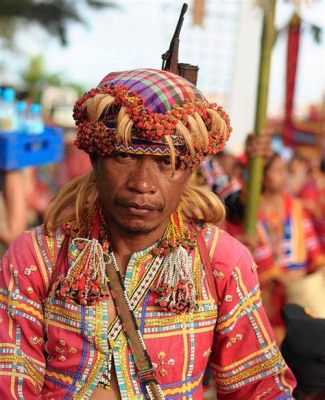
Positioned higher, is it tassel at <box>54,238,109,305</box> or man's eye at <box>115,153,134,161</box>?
man's eye at <box>115,153,134,161</box>

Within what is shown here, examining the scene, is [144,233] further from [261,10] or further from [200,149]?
[261,10]

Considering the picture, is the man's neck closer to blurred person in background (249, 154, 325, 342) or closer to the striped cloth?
the striped cloth

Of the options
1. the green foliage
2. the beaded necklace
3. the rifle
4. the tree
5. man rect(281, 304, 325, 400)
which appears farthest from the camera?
the green foliage

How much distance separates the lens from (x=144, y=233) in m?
2.63

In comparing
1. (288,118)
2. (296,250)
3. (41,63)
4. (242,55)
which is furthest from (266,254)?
(41,63)

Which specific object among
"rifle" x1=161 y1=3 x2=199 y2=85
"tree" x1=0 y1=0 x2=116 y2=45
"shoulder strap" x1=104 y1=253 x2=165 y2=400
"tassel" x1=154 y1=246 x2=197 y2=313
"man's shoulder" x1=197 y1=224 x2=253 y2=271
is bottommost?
"shoulder strap" x1=104 y1=253 x2=165 y2=400

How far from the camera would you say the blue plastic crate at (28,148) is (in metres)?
6.44

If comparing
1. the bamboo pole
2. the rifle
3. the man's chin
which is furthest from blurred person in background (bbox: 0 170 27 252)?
the man's chin

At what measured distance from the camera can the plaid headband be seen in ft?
8.20

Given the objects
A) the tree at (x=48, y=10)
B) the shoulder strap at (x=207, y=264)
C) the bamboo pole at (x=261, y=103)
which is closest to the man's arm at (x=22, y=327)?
the shoulder strap at (x=207, y=264)

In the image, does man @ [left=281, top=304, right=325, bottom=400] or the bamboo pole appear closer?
man @ [left=281, top=304, right=325, bottom=400]

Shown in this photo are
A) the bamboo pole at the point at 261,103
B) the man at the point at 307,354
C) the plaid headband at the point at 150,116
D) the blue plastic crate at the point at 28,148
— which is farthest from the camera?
the blue plastic crate at the point at 28,148

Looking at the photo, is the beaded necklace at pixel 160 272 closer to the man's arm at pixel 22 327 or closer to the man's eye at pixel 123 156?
the man's arm at pixel 22 327

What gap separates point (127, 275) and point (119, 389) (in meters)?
0.33
